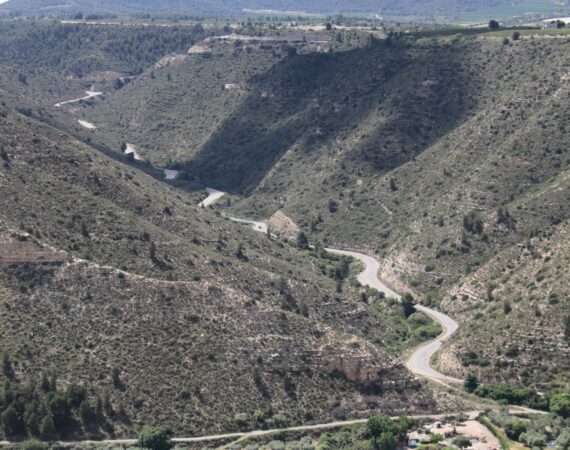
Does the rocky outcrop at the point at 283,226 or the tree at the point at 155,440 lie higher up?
the tree at the point at 155,440

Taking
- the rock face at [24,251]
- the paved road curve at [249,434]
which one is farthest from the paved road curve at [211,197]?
the paved road curve at [249,434]

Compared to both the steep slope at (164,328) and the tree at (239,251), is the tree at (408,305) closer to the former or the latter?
the steep slope at (164,328)

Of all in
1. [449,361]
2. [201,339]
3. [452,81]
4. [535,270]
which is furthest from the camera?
[452,81]

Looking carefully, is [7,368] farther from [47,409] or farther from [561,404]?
[561,404]

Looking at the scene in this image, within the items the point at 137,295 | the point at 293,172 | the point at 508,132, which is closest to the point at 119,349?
the point at 137,295

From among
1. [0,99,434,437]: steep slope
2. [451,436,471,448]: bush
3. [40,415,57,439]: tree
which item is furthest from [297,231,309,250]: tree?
[40,415,57,439]: tree

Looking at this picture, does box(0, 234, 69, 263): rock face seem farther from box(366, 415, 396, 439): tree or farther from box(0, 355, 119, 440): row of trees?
box(366, 415, 396, 439): tree

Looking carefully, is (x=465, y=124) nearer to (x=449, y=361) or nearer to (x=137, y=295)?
(x=449, y=361)
